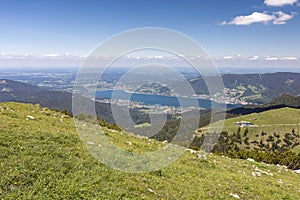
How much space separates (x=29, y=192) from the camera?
391 inches

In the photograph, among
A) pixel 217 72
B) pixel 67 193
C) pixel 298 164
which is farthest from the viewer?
pixel 298 164

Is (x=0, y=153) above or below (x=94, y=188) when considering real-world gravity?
above

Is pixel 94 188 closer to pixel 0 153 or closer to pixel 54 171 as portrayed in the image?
pixel 54 171

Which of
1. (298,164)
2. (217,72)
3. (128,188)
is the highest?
(217,72)

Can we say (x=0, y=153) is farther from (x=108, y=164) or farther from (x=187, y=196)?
(x=187, y=196)

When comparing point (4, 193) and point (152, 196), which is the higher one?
point (4, 193)

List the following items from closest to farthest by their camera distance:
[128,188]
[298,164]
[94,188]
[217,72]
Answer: [94,188]
[128,188]
[217,72]
[298,164]

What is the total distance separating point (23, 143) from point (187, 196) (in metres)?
9.64

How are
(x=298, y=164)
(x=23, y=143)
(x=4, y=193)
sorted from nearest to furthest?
(x=4, y=193), (x=23, y=143), (x=298, y=164)

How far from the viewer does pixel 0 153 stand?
41.2 feet

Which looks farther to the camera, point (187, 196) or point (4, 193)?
point (187, 196)

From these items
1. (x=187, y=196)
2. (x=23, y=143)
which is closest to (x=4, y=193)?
(x=23, y=143)

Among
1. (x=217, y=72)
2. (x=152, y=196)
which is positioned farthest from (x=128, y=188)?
(x=217, y=72)

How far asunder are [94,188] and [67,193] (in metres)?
1.29
